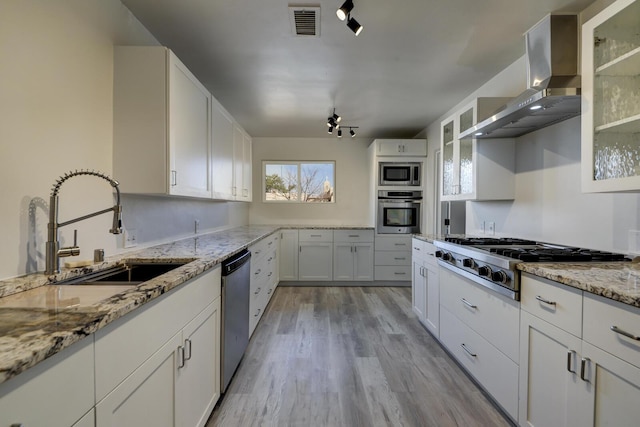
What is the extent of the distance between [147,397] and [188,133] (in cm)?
165

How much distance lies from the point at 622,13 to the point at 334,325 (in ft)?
9.83

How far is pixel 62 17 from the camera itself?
142 centimetres

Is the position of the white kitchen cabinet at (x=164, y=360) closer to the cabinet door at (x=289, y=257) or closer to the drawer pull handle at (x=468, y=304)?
the drawer pull handle at (x=468, y=304)

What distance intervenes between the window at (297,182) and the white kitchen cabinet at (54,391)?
463 cm

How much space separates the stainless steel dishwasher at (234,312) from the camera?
1850 millimetres

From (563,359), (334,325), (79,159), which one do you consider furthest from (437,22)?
(334,325)

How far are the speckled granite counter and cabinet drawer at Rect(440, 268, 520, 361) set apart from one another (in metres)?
0.28

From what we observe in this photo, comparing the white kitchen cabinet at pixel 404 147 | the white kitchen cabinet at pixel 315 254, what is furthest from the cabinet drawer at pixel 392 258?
the white kitchen cabinet at pixel 404 147

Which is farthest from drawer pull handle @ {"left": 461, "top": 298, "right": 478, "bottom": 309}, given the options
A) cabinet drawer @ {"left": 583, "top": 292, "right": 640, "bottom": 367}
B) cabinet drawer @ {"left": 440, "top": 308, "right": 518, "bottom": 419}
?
cabinet drawer @ {"left": 583, "top": 292, "right": 640, "bottom": 367}

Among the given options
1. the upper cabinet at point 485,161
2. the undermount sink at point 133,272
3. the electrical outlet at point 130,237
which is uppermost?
the upper cabinet at point 485,161

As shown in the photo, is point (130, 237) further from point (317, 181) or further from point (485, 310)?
point (317, 181)

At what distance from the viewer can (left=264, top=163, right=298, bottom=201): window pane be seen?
5.35 meters

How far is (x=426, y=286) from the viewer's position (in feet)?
9.45

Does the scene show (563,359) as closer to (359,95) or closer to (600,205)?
(600,205)
